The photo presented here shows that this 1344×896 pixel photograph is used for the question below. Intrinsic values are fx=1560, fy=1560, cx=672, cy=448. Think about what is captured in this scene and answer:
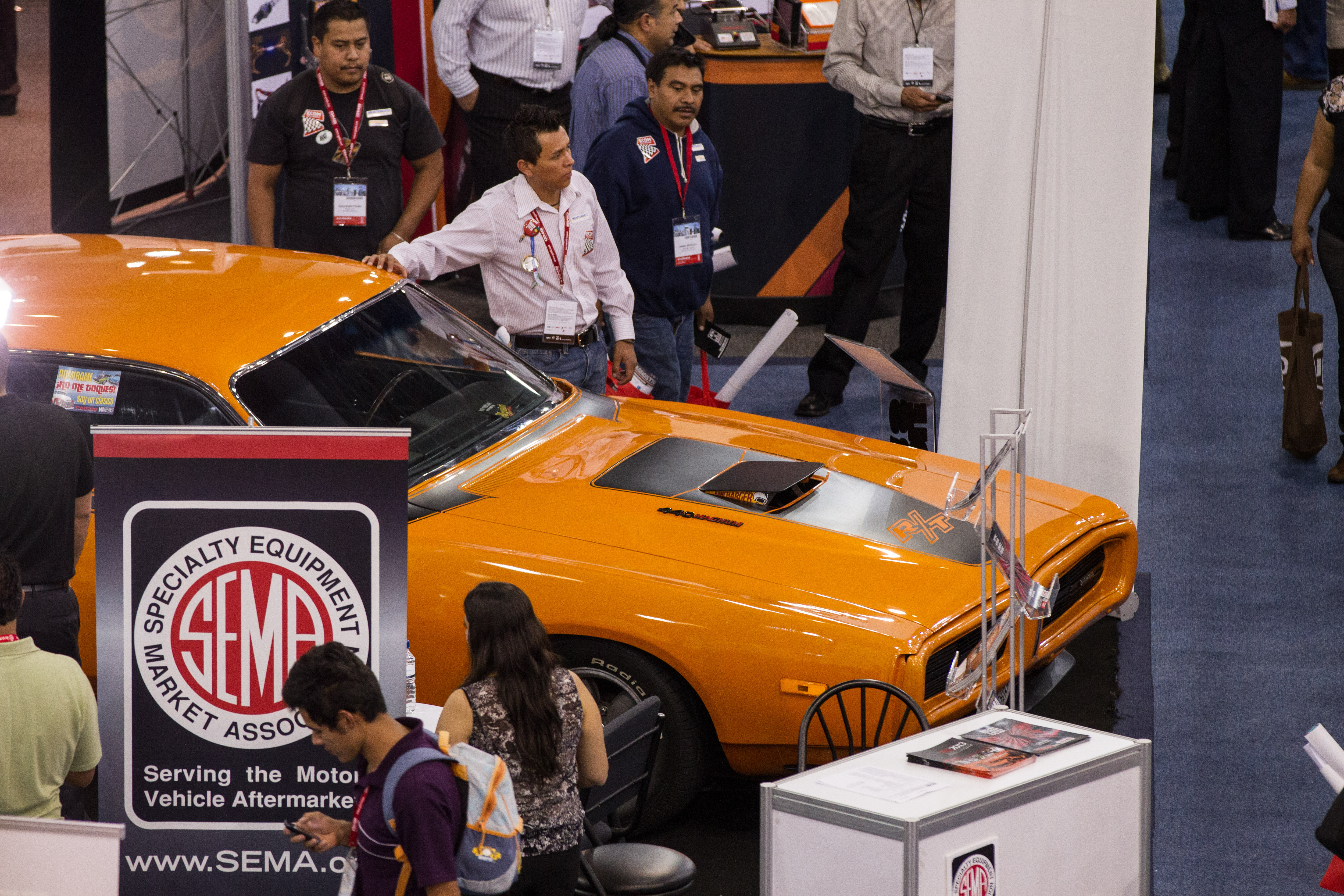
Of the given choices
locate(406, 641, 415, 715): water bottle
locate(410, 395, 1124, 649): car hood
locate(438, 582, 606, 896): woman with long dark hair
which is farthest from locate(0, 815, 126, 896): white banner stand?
locate(410, 395, 1124, 649): car hood

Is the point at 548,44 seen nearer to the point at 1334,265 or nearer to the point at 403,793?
the point at 1334,265

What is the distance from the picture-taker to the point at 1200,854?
15.3ft

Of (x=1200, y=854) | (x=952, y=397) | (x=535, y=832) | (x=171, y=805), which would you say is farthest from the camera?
(x=952, y=397)

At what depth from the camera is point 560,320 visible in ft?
20.1

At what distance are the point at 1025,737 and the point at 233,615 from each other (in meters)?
1.92

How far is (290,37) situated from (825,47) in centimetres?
321

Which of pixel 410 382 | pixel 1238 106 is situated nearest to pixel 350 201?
pixel 410 382

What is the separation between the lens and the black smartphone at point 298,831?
3211mm

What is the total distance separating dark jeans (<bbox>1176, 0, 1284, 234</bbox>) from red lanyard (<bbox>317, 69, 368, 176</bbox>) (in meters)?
5.59

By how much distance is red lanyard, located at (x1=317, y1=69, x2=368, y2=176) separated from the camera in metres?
6.94

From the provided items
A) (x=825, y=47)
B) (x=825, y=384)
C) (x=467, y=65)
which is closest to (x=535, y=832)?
(x=825, y=384)

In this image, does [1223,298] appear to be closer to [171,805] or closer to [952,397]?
[952,397]

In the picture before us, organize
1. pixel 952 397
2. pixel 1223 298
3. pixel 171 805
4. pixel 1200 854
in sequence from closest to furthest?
pixel 171 805 < pixel 1200 854 < pixel 952 397 < pixel 1223 298

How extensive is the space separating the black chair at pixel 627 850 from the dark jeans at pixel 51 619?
150cm
